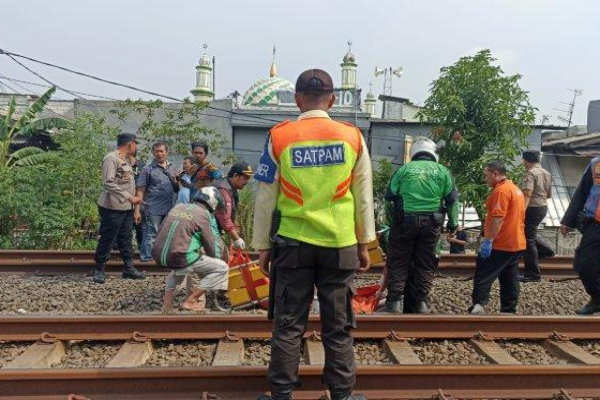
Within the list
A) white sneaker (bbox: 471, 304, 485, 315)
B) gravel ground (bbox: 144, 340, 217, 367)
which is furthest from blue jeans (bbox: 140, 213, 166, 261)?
white sneaker (bbox: 471, 304, 485, 315)

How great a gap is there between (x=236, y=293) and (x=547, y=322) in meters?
3.09

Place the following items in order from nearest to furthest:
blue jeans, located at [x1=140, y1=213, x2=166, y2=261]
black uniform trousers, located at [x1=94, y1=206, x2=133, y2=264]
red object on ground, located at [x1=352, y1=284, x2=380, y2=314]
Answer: red object on ground, located at [x1=352, y1=284, x2=380, y2=314] → black uniform trousers, located at [x1=94, y1=206, x2=133, y2=264] → blue jeans, located at [x1=140, y1=213, x2=166, y2=261]

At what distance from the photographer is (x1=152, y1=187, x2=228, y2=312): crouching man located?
5703 mm

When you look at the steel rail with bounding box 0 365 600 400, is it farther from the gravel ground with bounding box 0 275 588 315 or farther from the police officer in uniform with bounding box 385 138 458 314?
the gravel ground with bounding box 0 275 588 315

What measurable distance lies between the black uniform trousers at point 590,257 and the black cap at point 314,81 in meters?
3.98

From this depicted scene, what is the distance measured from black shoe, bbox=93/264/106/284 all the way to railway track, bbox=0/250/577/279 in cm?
60

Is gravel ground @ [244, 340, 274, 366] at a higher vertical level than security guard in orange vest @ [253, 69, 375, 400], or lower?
lower

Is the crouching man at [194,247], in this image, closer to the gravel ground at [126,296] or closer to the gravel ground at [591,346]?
the gravel ground at [126,296]

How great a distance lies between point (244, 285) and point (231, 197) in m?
1.03

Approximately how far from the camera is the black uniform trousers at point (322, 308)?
3.38 metres

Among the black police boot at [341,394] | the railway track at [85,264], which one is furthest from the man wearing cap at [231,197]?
the black police boot at [341,394]

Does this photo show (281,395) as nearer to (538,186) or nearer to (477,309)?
(477,309)

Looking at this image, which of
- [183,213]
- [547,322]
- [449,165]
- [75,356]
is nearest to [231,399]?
[75,356]

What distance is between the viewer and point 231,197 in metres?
6.65
